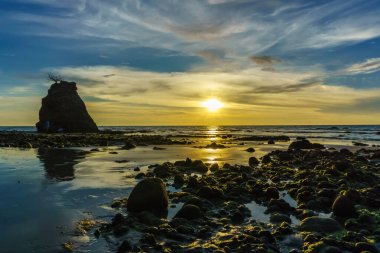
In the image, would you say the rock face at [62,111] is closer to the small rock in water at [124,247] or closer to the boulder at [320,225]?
the boulder at [320,225]

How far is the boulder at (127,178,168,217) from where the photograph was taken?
42.0 ft

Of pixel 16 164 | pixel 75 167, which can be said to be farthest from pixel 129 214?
pixel 16 164

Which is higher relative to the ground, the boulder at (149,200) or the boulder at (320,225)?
the boulder at (149,200)

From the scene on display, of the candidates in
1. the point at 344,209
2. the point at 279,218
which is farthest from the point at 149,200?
the point at 344,209

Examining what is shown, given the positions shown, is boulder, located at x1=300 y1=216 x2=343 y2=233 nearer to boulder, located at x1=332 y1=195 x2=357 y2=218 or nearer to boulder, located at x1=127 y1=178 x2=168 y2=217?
boulder, located at x1=332 y1=195 x2=357 y2=218

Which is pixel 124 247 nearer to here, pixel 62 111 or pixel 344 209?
pixel 344 209

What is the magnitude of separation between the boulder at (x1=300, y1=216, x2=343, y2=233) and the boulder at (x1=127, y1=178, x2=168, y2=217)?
4.72 m

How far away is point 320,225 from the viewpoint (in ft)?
36.2

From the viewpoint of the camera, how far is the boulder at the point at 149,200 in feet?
42.0

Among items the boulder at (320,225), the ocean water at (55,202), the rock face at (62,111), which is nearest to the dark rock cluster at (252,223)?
the boulder at (320,225)

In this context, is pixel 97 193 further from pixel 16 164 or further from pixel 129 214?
pixel 16 164

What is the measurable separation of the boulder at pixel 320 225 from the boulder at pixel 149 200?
472 centimetres

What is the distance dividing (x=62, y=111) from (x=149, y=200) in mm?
83563

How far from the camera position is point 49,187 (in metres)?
16.9
